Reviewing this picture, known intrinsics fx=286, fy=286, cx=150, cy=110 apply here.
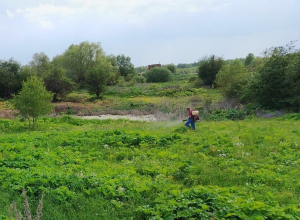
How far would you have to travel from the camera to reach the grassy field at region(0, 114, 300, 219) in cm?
513

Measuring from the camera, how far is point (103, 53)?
5841cm

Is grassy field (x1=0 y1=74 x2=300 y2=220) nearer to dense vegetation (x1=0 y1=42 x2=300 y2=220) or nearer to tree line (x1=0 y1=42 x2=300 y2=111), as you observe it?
dense vegetation (x1=0 y1=42 x2=300 y2=220)

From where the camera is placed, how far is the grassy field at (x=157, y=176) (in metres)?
5.13

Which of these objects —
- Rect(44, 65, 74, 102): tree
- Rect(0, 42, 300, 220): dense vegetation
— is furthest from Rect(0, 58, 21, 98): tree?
Rect(0, 42, 300, 220): dense vegetation

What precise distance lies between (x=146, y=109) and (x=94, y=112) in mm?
5253

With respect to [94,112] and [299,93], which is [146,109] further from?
[299,93]

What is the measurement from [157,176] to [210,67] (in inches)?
1745

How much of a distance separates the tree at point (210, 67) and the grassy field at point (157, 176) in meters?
38.7

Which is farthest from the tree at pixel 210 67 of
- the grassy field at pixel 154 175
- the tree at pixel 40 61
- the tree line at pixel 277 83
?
the grassy field at pixel 154 175

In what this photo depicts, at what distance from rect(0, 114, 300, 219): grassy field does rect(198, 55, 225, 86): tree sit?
127ft

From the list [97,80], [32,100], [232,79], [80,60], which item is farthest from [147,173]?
[80,60]

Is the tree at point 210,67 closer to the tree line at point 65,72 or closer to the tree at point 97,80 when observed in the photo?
the tree line at point 65,72

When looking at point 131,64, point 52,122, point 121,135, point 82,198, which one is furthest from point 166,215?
point 131,64

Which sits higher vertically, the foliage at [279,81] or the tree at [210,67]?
the tree at [210,67]
